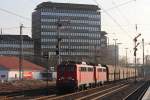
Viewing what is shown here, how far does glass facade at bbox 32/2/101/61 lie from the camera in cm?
14738

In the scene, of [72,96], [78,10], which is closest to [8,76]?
[72,96]

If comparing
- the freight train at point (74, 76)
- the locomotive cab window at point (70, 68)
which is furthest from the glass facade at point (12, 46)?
the locomotive cab window at point (70, 68)

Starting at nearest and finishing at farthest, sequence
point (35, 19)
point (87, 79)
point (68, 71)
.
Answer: point (68, 71) → point (87, 79) → point (35, 19)

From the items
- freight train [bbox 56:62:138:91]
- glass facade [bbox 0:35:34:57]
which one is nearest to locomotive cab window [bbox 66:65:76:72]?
freight train [bbox 56:62:138:91]

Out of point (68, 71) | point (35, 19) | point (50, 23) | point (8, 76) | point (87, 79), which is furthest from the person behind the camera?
point (35, 19)

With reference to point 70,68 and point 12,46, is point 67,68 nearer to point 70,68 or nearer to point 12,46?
point 70,68

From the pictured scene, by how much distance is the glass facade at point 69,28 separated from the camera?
14738cm

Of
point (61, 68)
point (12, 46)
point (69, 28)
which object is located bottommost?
point (61, 68)

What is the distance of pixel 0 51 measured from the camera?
15800cm

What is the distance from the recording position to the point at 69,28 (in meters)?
149

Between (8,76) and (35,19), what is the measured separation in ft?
204

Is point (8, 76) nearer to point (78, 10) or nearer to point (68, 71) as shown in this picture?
point (68, 71)

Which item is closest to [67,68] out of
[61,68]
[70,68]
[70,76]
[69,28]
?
[70,68]

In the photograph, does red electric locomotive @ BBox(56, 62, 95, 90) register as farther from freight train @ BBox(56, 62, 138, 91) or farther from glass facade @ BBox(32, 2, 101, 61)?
glass facade @ BBox(32, 2, 101, 61)
